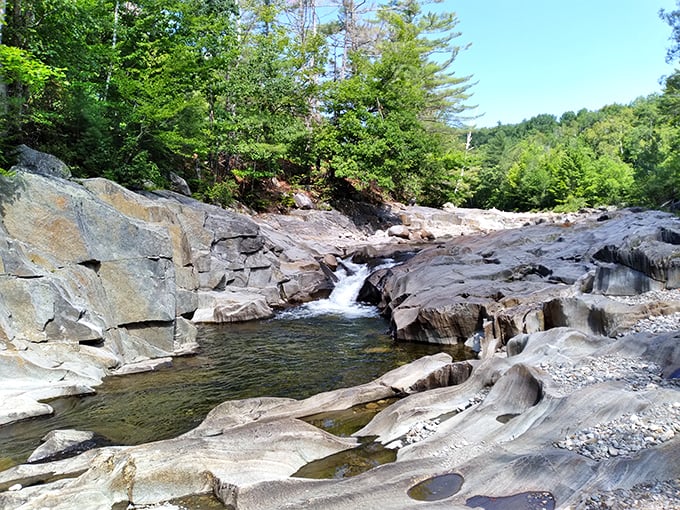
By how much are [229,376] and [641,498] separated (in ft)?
28.4

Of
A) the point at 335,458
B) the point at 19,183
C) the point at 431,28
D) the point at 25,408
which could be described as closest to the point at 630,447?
the point at 335,458

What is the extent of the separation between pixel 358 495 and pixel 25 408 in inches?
255

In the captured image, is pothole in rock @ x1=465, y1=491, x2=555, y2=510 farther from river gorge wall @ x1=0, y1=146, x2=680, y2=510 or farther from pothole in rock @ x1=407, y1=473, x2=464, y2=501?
pothole in rock @ x1=407, y1=473, x2=464, y2=501

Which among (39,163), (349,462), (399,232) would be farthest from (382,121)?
(349,462)

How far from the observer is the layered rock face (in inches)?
389

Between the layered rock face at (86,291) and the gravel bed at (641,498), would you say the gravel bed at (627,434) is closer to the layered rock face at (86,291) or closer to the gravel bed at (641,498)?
the gravel bed at (641,498)

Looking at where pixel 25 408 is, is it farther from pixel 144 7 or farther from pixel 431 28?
pixel 431 28

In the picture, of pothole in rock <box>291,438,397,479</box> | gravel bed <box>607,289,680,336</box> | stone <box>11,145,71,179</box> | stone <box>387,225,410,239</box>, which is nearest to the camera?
pothole in rock <box>291,438,397,479</box>

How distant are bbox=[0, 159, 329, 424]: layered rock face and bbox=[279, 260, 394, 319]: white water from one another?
63.1 inches

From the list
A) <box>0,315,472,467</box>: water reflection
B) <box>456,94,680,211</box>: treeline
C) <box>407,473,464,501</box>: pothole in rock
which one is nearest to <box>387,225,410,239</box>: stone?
<box>456,94,680,211</box>: treeline

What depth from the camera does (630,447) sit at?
4.86 m

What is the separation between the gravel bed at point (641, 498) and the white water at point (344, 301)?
1346 cm

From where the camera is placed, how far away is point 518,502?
179 inches

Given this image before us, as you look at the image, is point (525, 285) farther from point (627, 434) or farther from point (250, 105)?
point (250, 105)
